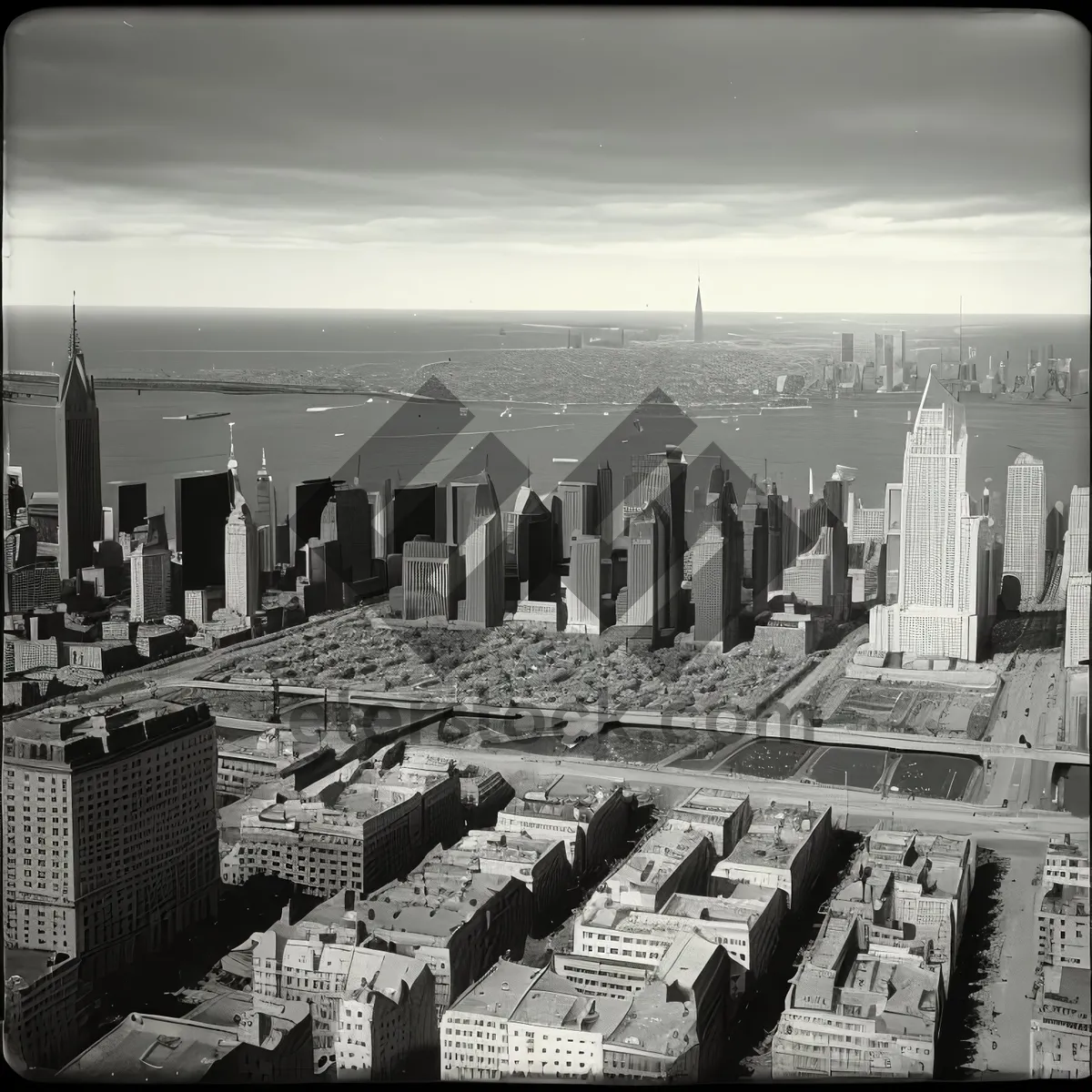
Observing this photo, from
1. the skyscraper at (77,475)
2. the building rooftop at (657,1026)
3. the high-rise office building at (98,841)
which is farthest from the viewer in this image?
the skyscraper at (77,475)

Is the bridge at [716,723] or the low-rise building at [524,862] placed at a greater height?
the bridge at [716,723]

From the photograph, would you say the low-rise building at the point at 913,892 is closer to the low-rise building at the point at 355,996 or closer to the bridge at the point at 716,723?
the bridge at the point at 716,723

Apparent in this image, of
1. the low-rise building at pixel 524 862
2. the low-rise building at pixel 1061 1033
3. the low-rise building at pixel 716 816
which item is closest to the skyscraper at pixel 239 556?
the low-rise building at pixel 524 862

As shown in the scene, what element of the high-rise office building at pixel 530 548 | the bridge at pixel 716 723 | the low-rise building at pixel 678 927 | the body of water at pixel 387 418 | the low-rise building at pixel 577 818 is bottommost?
the low-rise building at pixel 678 927

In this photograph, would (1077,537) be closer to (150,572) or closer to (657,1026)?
(657,1026)

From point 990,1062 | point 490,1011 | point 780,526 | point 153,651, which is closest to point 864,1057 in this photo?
point 990,1062

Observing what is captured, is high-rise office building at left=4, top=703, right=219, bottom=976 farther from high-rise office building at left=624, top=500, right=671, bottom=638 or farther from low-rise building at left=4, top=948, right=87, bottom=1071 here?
high-rise office building at left=624, top=500, right=671, bottom=638

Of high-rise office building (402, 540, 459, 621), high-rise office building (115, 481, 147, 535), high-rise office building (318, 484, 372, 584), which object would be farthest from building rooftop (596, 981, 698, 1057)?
high-rise office building (115, 481, 147, 535)

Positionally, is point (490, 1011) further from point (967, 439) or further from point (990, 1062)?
point (967, 439)
